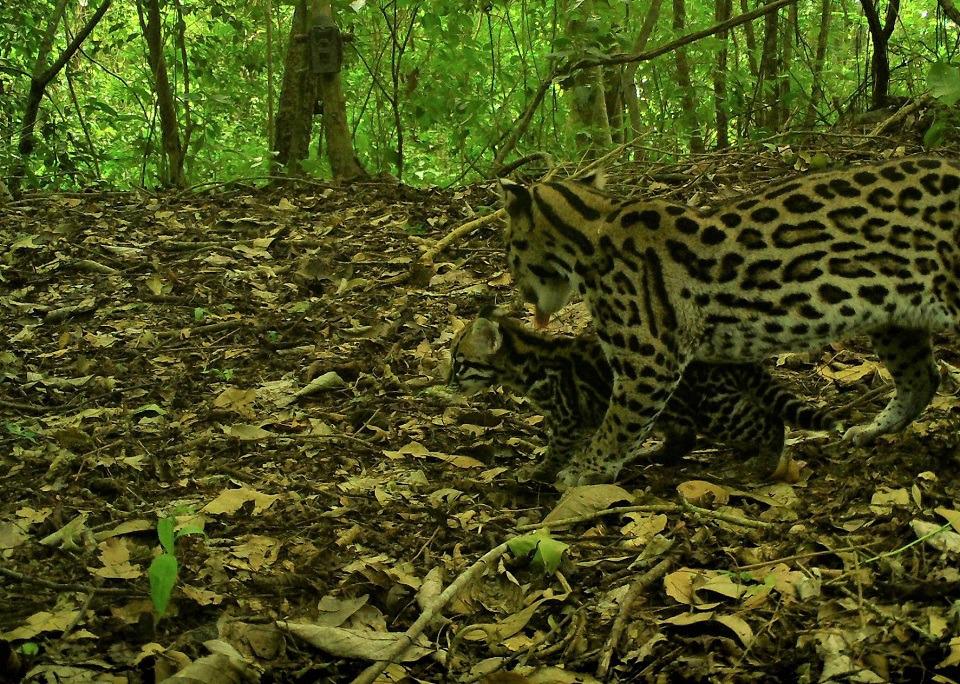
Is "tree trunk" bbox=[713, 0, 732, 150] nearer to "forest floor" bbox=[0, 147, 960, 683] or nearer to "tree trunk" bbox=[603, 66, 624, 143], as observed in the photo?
"tree trunk" bbox=[603, 66, 624, 143]

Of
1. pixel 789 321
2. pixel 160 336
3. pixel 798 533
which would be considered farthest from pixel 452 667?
pixel 160 336

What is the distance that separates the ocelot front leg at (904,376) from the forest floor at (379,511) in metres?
0.16

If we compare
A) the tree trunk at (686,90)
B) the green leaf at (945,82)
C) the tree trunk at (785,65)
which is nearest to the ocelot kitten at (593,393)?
the green leaf at (945,82)

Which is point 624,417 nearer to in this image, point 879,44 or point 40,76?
point 879,44

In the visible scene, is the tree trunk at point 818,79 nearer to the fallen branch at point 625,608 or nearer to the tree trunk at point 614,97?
the tree trunk at point 614,97

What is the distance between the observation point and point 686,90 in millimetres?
12477

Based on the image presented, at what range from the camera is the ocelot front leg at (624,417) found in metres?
5.57

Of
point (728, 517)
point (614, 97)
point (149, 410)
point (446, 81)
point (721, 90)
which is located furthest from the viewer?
point (614, 97)

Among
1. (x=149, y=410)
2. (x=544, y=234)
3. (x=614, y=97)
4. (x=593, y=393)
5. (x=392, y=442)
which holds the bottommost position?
(x=392, y=442)

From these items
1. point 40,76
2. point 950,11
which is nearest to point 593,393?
point 950,11

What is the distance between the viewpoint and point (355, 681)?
3.85m

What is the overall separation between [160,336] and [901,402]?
5.51 meters

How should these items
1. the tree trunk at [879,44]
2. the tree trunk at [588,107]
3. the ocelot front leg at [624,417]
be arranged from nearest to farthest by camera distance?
the ocelot front leg at [624,417] → the tree trunk at [879,44] → the tree trunk at [588,107]

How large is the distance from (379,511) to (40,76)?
30.6 ft
